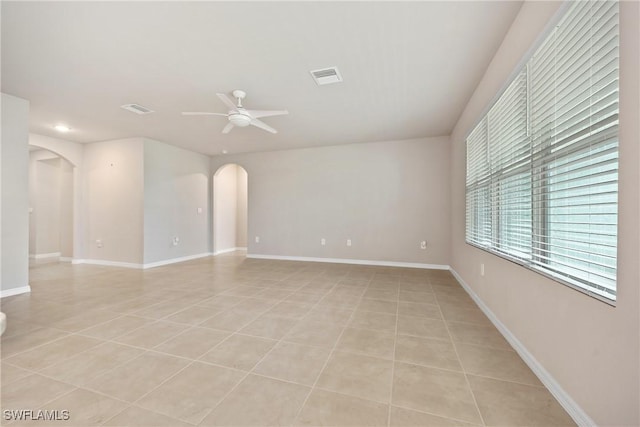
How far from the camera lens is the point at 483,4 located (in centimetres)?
195

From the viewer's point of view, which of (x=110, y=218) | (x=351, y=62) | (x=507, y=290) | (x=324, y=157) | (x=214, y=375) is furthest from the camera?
(x=324, y=157)

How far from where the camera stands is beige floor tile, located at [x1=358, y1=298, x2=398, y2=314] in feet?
9.66

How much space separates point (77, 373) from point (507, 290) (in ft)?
10.9

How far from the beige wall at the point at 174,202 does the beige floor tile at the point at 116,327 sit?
3.15 meters

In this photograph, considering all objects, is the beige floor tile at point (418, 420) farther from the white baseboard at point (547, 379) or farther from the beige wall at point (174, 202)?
the beige wall at point (174, 202)

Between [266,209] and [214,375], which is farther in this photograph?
[266,209]

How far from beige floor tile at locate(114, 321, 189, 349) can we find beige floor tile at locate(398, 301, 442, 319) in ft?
7.47

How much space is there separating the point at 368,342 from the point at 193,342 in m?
1.48

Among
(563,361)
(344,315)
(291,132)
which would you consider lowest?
(344,315)

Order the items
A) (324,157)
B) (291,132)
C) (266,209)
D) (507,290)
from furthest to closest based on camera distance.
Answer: (266,209) < (324,157) < (291,132) < (507,290)

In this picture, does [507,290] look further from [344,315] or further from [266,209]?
[266,209]

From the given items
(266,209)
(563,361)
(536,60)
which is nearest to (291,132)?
(266,209)

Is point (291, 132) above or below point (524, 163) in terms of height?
above

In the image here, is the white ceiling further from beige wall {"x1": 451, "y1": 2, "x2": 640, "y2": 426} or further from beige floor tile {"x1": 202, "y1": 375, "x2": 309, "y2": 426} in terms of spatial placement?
beige floor tile {"x1": 202, "y1": 375, "x2": 309, "y2": 426}
